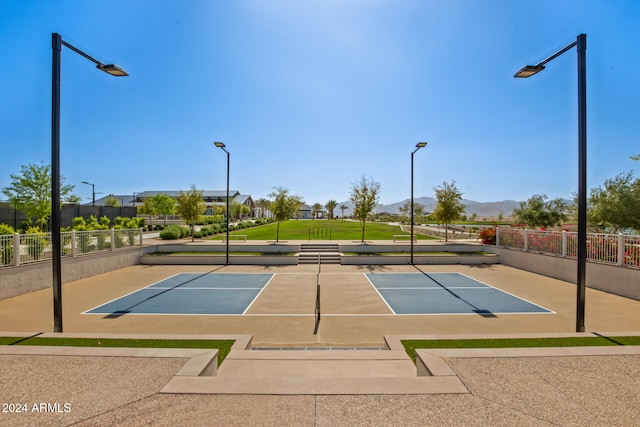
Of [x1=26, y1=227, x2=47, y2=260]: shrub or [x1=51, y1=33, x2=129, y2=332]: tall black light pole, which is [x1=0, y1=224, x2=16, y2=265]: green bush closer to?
[x1=26, y1=227, x2=47, y2=260]: shrub

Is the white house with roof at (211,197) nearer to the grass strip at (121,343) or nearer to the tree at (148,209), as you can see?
the tree at (148,209)

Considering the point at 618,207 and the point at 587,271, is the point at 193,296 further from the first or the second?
the point at 618,207

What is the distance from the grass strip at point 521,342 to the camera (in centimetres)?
546

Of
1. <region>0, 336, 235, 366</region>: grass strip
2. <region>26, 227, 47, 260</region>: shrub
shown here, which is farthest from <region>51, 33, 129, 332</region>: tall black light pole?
<region>26, 227, 47, 260</region>: shrub

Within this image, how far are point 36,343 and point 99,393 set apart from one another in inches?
120

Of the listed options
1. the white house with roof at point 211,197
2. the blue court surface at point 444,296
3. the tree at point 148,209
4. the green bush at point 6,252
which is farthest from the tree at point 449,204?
the white house with roof at point 211,197

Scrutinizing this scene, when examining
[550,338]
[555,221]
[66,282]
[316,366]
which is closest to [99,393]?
[316,366]

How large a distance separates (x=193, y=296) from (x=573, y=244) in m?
17.4

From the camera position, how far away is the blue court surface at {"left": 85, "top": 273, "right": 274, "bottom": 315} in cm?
932

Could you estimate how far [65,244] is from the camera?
13.9 meters

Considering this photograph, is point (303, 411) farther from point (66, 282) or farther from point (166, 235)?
point (166, 235)

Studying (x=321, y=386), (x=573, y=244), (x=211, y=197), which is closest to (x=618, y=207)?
(x=573, y=244)

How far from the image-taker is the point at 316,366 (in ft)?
16.3

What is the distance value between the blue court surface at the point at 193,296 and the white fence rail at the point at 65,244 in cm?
471
